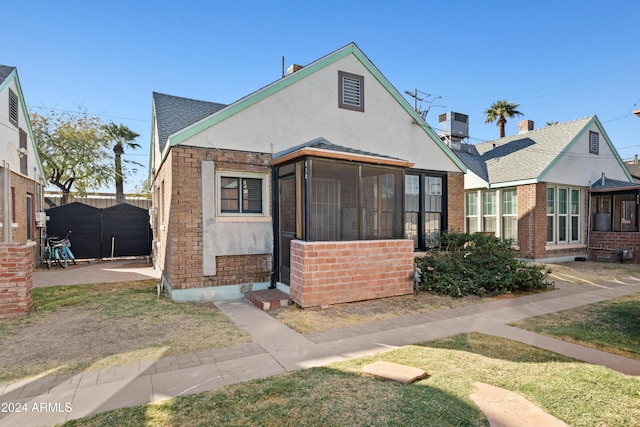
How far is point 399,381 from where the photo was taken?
335cm

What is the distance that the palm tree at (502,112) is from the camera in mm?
27750

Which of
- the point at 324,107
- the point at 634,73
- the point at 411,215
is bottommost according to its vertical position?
the point at 411,215

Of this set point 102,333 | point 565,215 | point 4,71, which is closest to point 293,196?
point 102,333

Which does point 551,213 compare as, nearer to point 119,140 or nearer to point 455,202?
point 455,202

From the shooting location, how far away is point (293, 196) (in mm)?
7188

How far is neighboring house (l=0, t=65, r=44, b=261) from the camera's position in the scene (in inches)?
369

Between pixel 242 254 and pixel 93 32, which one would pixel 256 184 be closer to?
pixel 242 254

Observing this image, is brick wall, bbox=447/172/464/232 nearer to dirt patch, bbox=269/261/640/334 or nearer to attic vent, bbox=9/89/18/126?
dirt patch, bbox=269/261/640/334

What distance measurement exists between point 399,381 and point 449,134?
1506 cm

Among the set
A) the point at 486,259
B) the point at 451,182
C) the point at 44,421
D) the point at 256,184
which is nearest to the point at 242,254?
the point at 256,184

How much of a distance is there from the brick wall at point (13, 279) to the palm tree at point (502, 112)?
1241 inches

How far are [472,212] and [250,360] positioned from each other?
1335 cm

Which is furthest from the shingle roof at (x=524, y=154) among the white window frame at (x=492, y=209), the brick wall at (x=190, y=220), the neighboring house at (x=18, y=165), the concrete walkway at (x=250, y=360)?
the neighboring house at (x=18, y=165)

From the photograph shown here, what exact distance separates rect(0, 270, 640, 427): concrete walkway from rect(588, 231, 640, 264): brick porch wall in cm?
1011
